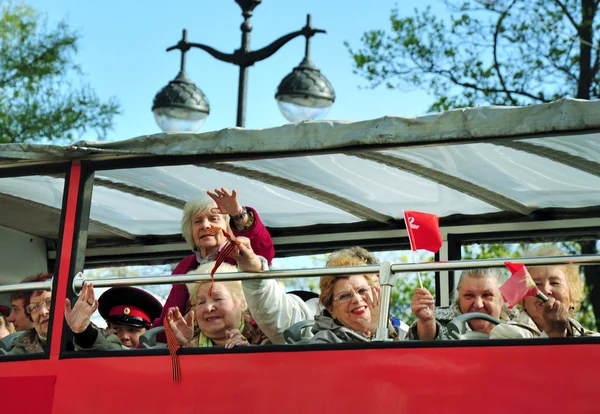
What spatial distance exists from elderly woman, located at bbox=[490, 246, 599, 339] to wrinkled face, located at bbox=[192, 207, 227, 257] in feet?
5.91

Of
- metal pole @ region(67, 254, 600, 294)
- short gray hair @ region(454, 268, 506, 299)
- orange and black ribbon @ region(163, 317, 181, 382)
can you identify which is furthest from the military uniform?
short gray hair @ region(454, 268, 506, 299)

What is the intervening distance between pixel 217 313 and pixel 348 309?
723mm

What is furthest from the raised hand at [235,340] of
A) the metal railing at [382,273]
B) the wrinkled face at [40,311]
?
the wrinkled face at [40,311]

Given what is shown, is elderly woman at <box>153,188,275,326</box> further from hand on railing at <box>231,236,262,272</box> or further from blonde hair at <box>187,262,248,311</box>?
hand on railing at <box>231,236,262,272</box>

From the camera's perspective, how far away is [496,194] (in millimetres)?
7258

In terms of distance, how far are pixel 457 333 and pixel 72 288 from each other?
2133 millimetres

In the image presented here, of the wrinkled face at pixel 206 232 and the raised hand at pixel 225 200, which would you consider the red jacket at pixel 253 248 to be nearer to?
the wrinkled face at pixel 206 232

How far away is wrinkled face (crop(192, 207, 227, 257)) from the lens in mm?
6430

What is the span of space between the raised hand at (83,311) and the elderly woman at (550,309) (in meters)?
2.12

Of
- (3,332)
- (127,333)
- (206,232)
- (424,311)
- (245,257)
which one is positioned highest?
(206,232)

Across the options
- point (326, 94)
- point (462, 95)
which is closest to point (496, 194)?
point (326, 94)

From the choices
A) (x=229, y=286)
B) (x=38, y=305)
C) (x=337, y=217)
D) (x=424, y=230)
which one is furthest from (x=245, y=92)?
(x=424, y=230)

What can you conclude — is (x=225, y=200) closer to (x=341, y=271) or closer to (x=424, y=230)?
(x=341, y=271)

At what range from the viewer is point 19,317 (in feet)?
24.2
